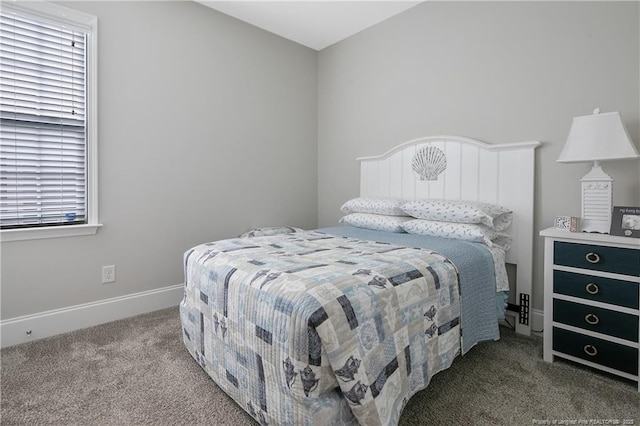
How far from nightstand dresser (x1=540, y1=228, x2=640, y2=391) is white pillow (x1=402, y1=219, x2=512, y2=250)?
33 centimetres

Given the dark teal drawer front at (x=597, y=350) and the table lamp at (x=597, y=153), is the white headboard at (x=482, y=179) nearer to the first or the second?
the table lamp at (x=597, y=153)

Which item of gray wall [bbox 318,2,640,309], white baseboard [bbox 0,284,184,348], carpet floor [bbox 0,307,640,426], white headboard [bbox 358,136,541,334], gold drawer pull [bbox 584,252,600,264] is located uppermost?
gray wall [bbox 318,2,640,309]

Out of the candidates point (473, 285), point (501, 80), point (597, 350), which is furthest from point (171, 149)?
point (597, 350)

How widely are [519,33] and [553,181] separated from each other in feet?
3.53

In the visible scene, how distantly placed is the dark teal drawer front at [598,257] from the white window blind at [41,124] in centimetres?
311

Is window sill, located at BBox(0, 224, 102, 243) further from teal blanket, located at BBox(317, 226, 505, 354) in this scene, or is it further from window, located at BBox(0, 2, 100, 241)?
teal blanket, located at BBox(317, 226, 505, 354)

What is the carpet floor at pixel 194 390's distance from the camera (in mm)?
1414

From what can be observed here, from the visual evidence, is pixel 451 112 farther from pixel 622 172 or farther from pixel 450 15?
pixel 622 172

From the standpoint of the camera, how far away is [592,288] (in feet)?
5.61

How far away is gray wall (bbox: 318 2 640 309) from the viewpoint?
77.8 inches

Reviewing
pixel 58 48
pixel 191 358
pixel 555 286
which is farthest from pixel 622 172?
pixel 58 48

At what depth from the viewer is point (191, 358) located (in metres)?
1.91

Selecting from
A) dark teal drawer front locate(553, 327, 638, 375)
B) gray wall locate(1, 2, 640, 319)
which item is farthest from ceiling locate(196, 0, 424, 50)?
dark teal drawer front locate(553, 327, 638, 375)

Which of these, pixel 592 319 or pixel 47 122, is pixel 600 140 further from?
pixel 47 122
